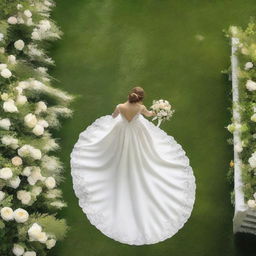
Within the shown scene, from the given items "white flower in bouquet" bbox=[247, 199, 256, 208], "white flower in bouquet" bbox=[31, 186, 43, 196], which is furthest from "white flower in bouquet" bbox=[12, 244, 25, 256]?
"white flower in bouquet" bbox=[247, 199, 256, 208]

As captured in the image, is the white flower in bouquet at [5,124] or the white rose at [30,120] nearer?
the white flower in bouquet at [5,124]

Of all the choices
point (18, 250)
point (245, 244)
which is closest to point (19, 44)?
point (18, 250)

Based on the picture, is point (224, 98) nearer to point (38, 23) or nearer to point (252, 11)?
point (252, 11)

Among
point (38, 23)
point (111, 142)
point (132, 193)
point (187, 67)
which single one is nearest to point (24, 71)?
point (38, 23)

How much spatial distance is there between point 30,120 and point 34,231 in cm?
119

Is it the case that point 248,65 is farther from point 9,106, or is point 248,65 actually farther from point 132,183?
point 9,106

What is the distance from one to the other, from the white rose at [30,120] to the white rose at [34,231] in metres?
1.09

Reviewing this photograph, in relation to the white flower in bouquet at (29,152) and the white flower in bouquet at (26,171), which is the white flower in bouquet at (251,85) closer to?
the white flower in bouquet at (29,152)

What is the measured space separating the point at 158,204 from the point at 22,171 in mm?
1666

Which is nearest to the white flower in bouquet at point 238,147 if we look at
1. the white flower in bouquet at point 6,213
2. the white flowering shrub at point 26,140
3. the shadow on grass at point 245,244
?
the shadow on grass at point 245,244

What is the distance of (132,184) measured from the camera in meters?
5.75

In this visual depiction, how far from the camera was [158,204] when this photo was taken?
569cm

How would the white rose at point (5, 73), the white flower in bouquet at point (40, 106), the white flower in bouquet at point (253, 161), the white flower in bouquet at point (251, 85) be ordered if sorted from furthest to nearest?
the white flower in bouquet at point (251, 85) < the white flower in bouquet at point (40, 106) < the white rose at point (5, 73) < the white flower in bouquet at point (253, 161)

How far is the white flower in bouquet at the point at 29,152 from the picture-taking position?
4.99 metres
